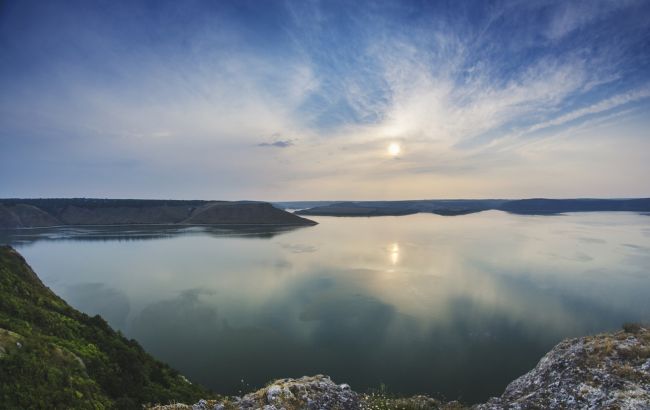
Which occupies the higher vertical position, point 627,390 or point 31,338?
point 31,338

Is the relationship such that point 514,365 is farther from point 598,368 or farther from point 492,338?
point 598,368

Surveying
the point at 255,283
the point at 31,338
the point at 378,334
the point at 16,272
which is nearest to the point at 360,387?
the point at 378,334

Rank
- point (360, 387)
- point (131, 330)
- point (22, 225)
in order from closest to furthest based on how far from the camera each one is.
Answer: point (360, 387)
point (131, 330)
point (22, 225)

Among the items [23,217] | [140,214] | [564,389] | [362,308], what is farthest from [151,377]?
[23,217]

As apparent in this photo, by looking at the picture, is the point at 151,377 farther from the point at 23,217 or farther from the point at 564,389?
the point at 23,217

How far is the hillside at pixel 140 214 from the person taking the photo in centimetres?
14150

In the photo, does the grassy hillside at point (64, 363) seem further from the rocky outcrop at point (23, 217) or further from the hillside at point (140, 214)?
the rocky outcrop at point (23, 217)

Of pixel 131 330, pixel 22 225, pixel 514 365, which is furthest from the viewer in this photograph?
pixel 22 225

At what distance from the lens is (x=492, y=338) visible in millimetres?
24641

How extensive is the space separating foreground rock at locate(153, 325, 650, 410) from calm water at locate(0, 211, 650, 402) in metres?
5.82

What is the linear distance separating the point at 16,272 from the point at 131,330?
40.4 feet

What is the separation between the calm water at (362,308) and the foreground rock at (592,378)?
5.48 meters

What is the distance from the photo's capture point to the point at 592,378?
448 inches

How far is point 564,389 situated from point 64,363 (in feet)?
58.6
